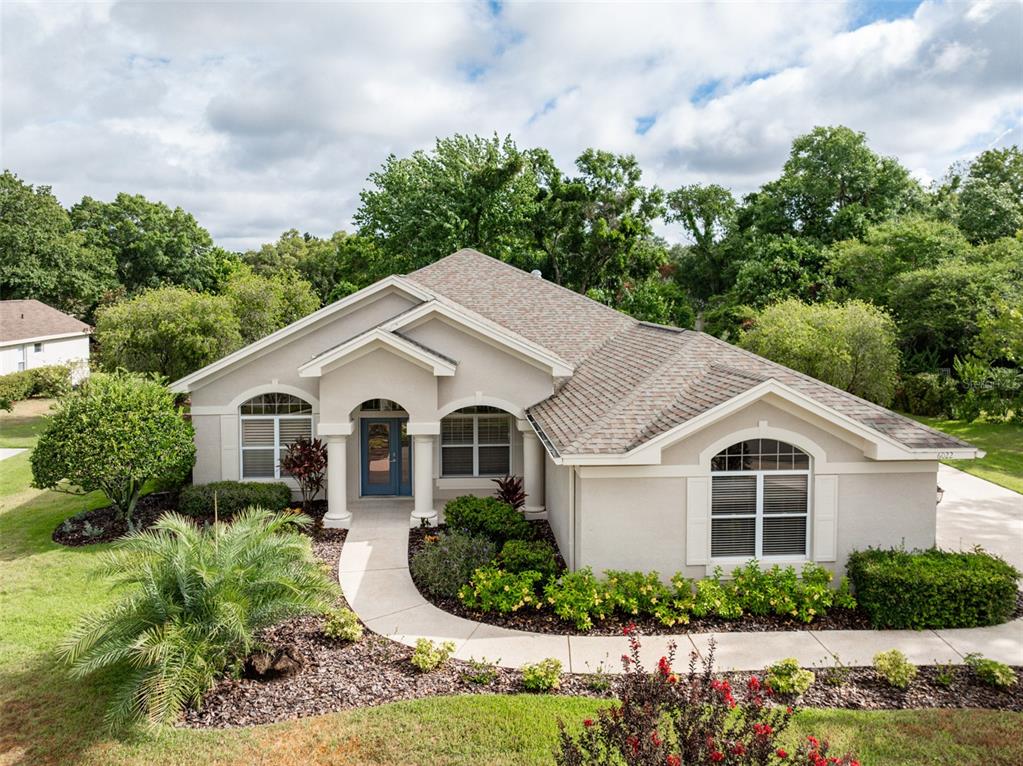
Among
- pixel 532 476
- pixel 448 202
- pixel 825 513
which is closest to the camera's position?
pixel 825 513

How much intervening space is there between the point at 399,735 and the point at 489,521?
642 centimetres

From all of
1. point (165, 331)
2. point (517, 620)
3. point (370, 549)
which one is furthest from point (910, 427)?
point (165, 331)

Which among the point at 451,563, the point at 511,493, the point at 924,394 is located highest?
Answer: the point at 924,394

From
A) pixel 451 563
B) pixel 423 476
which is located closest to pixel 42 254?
pixel 423 476

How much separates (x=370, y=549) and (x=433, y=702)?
6.24 meters

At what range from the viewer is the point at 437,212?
1448 inches

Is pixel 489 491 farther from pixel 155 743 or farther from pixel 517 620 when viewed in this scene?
pixel 155 743

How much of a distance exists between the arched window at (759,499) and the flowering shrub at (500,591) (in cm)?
327

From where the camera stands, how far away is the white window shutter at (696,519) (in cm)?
1161

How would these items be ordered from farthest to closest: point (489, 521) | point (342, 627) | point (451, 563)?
1. point (489, 521)
2. point (451, 563)
3. point (342, 627)

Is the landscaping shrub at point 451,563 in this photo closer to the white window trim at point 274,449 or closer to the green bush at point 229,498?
the green bush at point 229,498

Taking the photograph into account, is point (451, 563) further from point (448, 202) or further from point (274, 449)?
point (448, 202)

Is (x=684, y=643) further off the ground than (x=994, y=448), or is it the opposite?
(x=994, y=448)

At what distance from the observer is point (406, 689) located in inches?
347
